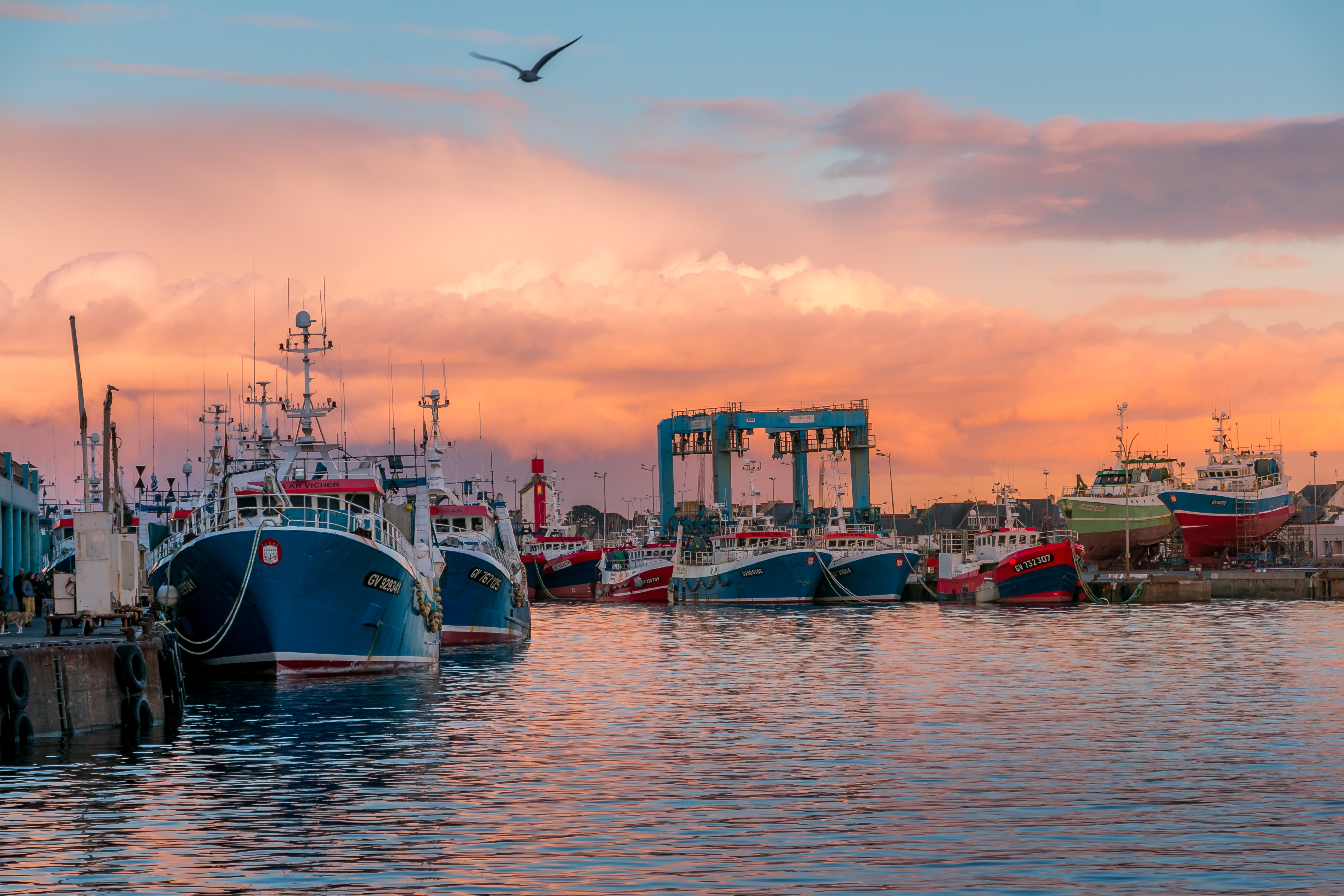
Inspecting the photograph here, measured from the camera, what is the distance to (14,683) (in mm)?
26031

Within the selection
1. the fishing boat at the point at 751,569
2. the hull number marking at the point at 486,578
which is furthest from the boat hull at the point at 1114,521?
the hull number marking at the point at 486,578

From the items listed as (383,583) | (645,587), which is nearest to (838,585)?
(645,587)

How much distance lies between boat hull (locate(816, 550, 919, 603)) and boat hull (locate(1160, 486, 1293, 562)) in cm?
3761

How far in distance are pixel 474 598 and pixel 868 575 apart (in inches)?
2004

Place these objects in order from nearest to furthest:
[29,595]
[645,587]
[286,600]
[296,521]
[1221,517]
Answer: [286,600]
[296,521]
[29,595]
[645,587]
[1221,517]

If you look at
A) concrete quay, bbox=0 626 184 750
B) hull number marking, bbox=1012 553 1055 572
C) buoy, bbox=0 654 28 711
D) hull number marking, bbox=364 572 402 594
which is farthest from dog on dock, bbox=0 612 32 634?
hull number marking, bbox=1012 553 1055 572

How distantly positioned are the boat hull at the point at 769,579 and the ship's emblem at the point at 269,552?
6340cm

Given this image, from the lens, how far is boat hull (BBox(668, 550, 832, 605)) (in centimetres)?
9719

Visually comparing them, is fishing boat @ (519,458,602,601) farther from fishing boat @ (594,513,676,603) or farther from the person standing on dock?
the person standing on dock

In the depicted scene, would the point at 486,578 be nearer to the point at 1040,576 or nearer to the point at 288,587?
the point at 288,587

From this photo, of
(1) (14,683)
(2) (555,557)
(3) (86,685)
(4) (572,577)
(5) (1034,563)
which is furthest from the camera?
(2) (555,557)

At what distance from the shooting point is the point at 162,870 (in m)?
17.0

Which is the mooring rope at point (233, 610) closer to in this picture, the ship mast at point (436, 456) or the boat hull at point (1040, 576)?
the ship mast at point (436, 456)

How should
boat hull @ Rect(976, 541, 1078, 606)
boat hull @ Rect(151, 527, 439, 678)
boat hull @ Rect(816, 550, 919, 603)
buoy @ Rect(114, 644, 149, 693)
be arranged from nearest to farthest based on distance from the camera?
buoy @ Rect(114, 644, 149, 693), boat hull @ Rect(151, 527, 439, 678), boat hull @ Rect(976, 541, 1078, 606), boat hull @ Rect(816, 550, 919, 603)
